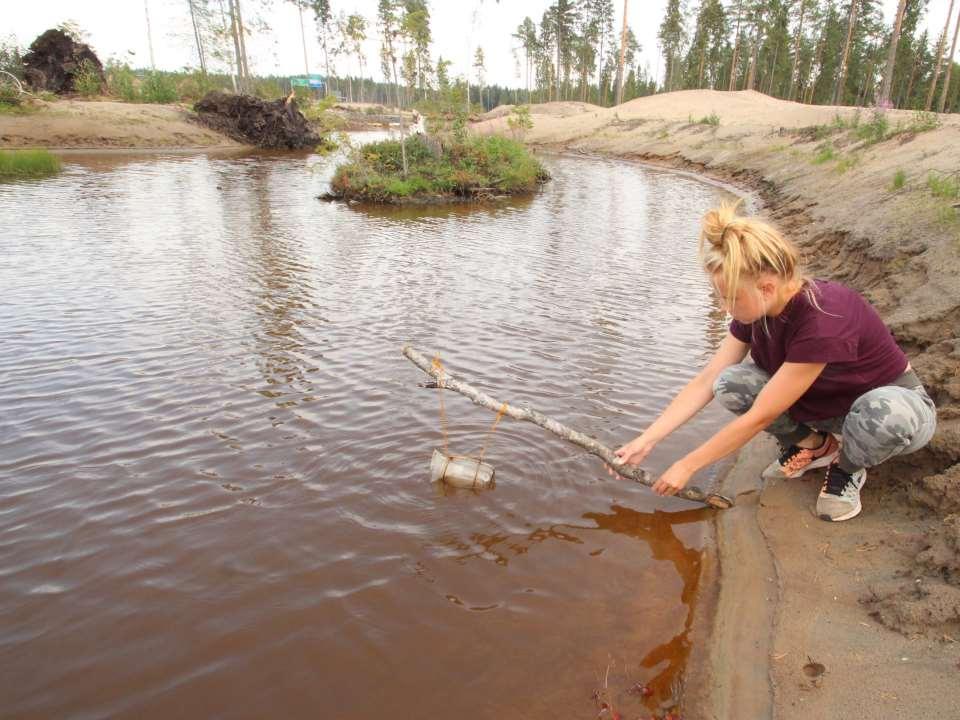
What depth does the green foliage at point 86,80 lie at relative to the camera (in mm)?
34469

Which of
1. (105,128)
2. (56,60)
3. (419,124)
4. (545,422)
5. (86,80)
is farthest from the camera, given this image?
(56,60)

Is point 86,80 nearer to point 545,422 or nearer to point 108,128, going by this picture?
point 108,128

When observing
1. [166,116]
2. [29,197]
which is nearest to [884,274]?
[29,197]

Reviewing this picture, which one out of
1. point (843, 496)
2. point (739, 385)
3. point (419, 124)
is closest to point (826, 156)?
point (419, 124)

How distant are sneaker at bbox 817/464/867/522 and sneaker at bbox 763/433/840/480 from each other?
0.27 meters

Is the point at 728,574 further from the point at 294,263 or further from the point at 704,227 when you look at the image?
the point at 294,263

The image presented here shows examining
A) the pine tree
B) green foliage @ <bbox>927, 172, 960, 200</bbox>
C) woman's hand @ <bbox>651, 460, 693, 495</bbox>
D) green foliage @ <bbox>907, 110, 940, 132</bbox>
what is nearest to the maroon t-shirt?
woman's hand @ <bbox>651, 460, 693, 495</bbox>

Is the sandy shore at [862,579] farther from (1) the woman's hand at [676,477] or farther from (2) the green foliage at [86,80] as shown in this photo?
(2) the green foliage at [86,80]

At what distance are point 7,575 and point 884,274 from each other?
7316 millimetres

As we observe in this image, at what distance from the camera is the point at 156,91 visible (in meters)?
37.4

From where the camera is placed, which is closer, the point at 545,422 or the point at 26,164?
the point at 545,422

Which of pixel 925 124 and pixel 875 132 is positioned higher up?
pixel 925 124

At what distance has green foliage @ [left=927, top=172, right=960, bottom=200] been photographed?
6257mm

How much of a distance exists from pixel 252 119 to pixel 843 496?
3847 cm
